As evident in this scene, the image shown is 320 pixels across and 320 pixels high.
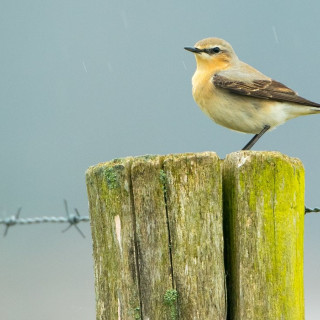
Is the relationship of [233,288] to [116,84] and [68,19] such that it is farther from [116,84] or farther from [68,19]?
[68,19]

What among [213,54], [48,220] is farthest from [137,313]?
[213,54]

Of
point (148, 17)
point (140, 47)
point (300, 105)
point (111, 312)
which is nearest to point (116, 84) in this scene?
point (140, 47)

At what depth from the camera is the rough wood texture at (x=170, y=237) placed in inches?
152

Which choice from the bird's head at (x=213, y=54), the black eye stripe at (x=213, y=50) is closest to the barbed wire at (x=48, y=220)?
the bird's head at (x=213, y=54)

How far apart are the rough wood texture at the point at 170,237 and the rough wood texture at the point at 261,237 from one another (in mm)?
107

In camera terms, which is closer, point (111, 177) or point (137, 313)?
point (137, 313)

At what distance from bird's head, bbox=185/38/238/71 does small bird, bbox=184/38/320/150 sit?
239mm

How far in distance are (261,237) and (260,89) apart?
3856 mm

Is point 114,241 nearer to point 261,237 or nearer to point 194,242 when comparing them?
point 194,242

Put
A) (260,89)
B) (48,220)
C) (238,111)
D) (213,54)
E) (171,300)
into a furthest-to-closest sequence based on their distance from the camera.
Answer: (213,54) < (260,89) < (238,111) < (48,220) < (171,300)

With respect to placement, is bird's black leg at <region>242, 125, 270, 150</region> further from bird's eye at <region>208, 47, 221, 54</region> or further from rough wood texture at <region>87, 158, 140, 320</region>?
rough wood texture at <region>87, 158, 140, 320</region>

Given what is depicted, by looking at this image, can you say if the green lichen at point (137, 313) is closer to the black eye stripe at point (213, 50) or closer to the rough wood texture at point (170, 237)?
the rough wood texture at point (170, 237)

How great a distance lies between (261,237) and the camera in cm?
391

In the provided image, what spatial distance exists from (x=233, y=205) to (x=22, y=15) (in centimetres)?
7121
